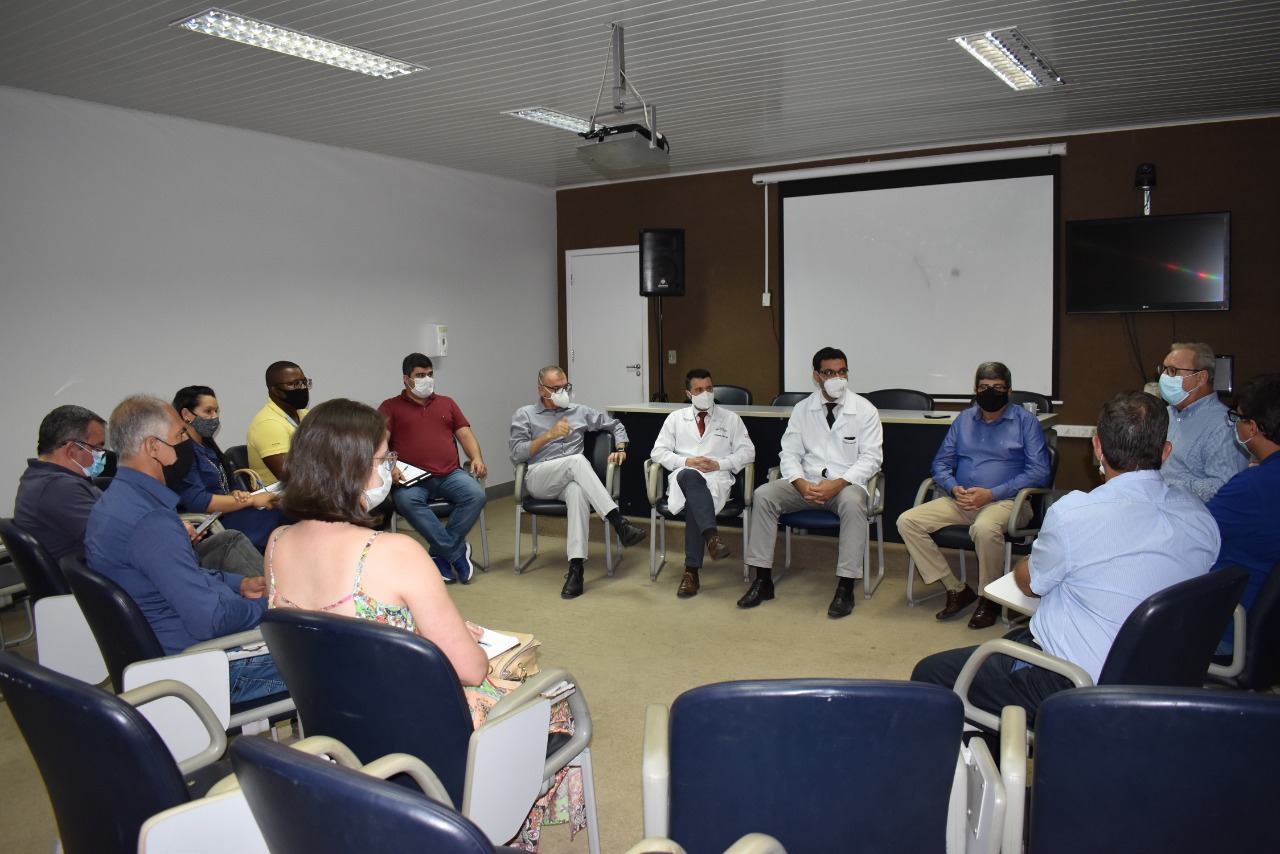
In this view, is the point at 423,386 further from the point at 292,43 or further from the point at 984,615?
the point at 984,615

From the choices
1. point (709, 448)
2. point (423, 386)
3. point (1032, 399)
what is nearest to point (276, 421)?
point (423, 386)

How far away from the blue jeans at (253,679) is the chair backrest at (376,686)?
723mm

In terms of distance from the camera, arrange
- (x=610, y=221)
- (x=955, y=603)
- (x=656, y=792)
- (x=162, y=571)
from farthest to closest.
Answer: (x=610, y=221)
(x=955, y=603)
(x=162, y=571)
(x=656, y=792)

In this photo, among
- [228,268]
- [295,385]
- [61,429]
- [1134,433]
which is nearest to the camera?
[1134,433]

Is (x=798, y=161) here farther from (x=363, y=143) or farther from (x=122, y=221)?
(x=122, y=221)

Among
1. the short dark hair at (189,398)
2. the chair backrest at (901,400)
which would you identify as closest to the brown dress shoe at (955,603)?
the chair backrest at (901,400)

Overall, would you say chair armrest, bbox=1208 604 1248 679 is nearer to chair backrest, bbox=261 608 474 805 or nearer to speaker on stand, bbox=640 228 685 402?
chair backrest, bbox=261 608 474 805

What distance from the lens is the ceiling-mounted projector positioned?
4.75 metres

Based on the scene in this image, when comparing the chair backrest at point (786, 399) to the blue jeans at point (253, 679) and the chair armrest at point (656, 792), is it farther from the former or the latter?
the chair armrest at point (656, 792)

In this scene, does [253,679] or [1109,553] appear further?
[253,679]

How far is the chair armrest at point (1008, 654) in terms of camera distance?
207 centimetres

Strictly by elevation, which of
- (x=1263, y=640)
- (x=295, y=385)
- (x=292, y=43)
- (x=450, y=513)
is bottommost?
(x=450, y=513)

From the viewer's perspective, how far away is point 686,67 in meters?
4.80

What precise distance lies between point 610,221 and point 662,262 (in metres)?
1.25
